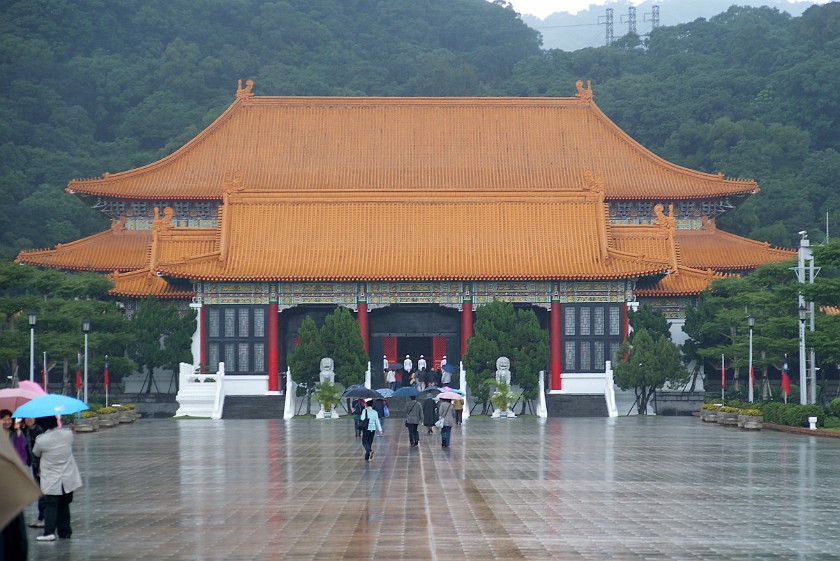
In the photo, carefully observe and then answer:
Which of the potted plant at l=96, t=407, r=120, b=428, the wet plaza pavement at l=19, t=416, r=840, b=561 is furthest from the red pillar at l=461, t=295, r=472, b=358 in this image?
the wet plaza pavement at l=19, t=416, r=840, b=561

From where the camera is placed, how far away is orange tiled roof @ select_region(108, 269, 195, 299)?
5172 centimetres

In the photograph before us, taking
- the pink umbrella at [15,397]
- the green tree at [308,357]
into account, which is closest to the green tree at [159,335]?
the green tree at [308,357]

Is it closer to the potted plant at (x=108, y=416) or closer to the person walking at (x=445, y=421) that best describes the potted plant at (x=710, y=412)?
the person walking at (x=445, y=421)

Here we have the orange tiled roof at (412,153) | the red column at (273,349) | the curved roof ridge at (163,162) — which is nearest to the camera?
the red column at (273,349)

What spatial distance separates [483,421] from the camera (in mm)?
43281

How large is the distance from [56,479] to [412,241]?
36.8 metres

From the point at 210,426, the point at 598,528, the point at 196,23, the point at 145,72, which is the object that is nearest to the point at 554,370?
the point at 210,426

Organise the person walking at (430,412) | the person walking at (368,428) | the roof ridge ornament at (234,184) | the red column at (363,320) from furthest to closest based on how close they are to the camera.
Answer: the roof ridge ornament at (234,184) < the red column at (363,320) < the person walking at (430,412) < the person walking at (368,428)

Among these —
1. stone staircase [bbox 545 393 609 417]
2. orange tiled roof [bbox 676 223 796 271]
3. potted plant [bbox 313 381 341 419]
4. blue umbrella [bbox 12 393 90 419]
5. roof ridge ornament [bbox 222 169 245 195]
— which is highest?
roof ridge ornament [bbox 222 169 245 195]

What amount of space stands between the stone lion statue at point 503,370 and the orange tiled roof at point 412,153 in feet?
36.0

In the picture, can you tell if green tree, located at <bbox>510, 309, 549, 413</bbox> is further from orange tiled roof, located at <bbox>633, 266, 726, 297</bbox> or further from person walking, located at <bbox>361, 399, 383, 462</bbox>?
person walking, located at <bbox>361, 399, 383, 462</bbox>

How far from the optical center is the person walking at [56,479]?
15.4m

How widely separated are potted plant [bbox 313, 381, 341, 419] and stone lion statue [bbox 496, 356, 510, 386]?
5322 mm

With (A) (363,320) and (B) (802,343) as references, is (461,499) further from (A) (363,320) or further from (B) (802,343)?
(A) (363,320)
